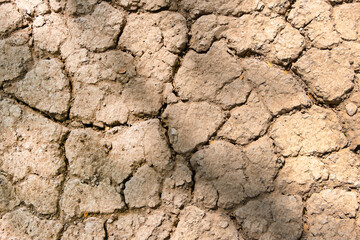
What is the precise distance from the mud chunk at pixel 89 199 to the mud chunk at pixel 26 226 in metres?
0.08

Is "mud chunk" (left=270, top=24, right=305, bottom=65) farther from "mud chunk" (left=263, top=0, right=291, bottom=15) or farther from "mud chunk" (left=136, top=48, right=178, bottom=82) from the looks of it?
"mud chunk" (left=136, top=48, right=178, bottom=82)

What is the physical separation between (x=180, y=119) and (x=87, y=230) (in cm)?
56

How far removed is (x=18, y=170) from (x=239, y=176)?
2.91 ft

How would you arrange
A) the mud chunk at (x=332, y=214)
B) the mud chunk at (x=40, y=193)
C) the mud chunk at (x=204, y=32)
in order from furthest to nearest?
the mud chunk at (x=204, y=32) < the mud chunk at (x=40, y=193) < the mud chunk at (x=332, y=214)

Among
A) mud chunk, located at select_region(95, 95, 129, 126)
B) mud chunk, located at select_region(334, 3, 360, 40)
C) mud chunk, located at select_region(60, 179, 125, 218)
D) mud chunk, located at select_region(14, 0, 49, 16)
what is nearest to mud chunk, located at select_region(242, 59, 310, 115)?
mud chunk, located at select_region(334, 3, 360, 40)

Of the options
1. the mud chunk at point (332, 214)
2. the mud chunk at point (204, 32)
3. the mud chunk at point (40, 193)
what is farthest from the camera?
the mud chunk at point (204, 32)

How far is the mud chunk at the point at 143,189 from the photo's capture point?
4.24 feet

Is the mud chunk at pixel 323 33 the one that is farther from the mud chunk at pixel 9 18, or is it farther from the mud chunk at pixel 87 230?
the mud chunk at pixel 9 18

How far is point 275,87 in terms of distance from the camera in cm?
136

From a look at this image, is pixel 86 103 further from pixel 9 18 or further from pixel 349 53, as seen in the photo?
pixel 349 53

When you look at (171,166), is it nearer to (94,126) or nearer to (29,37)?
(94,126)

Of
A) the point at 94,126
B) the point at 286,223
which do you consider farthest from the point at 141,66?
the point at 286,223

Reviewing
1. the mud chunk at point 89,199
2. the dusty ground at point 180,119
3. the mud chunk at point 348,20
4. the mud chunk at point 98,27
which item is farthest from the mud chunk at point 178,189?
the mud chunk at point 348,20

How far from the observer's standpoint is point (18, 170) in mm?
1359
